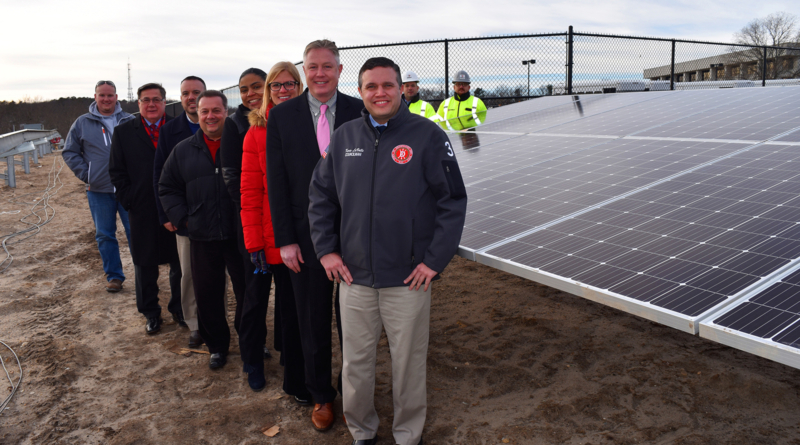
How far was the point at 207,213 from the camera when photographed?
4.44 m

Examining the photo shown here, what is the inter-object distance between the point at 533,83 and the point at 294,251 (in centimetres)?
953

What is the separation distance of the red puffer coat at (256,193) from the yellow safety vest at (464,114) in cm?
532

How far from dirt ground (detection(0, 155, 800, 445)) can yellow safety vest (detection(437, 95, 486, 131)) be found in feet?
11.0

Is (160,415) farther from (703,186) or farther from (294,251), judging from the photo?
(703,186)

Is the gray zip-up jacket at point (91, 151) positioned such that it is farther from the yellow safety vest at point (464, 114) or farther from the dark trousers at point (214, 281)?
the yellow safety vest at point (464, 114)

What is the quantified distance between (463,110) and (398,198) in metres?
5.96

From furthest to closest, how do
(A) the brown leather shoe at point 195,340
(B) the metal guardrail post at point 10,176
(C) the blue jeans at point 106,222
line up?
(B) the metal guardrail post at point 10,176 → (C) the blue jeans at point 106,222 → (A) the brown leather shoe at point 195,340

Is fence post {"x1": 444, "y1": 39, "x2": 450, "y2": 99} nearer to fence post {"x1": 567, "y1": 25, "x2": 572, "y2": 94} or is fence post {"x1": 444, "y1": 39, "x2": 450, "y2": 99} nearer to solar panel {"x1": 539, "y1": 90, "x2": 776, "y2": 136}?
fence post {"x1": 567, "y1": 25, "x2": 572, "y2": 94}

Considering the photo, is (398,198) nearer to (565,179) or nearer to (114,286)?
(565,179)

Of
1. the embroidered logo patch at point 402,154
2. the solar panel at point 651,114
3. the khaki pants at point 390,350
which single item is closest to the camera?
the embroidered logo patch at point 402,154

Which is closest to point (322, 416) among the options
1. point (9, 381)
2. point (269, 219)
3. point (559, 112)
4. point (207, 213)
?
point (269, 219)

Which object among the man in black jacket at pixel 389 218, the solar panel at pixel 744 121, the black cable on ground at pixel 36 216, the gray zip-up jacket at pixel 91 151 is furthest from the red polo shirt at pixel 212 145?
the black cable on ground at pixel 36 216

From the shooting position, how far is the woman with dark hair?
4027 mm

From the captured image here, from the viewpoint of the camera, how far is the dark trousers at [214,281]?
460 centimetres
